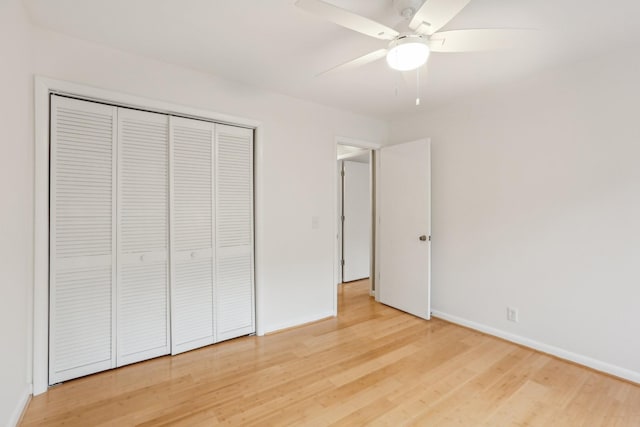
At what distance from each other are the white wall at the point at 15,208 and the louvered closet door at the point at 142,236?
494mm

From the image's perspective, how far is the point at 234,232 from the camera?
108 inches

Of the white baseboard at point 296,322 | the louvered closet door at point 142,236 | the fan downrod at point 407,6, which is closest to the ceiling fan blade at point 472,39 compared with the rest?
the fan downrod at point 407,6

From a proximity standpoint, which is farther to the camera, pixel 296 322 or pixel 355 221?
pixel 355 221

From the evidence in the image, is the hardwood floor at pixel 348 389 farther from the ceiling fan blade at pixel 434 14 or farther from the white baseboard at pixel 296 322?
the ceiling fan blade at pixel 434 14

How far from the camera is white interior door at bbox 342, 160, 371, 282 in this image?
4.91 m

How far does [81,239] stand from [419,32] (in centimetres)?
255

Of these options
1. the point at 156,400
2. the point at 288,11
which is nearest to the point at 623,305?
the point at 288,11

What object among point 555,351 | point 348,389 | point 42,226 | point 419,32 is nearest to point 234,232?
point 42,226

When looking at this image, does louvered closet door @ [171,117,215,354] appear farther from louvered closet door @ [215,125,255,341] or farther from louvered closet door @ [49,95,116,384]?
louvered closet door @ [49,95,116,384]

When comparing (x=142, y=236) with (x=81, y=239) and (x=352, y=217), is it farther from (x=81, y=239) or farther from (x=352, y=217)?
(x=352, y=217)

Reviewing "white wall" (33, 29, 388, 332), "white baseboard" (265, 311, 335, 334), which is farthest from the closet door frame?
"white baseboard" (265, 311, 335, 334)

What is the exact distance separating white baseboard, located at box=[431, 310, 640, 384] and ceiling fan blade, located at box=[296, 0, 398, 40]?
2784 millimetres

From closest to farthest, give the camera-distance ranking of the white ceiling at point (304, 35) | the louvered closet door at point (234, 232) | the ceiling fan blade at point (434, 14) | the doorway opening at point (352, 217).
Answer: the ceiling fan blade at point (434, 14), the white ceiling at point (304, 35), the louvered closet door at point (234, 232), the doorway opening at point (352, 217)

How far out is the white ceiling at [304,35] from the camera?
1.69 m
